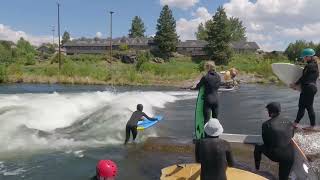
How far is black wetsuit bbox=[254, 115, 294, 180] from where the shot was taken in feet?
23.4

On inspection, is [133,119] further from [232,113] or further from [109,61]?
[109,61]

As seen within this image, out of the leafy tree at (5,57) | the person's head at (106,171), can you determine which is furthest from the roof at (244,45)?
the person's head at (106,171)

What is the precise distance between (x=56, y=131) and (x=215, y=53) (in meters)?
74.1

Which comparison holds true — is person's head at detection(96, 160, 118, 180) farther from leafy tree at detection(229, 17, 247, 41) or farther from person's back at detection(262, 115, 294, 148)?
leafy tree at detection(229, 17, 247, 41)

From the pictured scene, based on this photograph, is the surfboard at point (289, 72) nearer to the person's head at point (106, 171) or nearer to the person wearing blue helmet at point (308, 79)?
the person wearing blue helmet at point (308, 79)

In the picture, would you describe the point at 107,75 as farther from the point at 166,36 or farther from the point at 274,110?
the point at 274,110

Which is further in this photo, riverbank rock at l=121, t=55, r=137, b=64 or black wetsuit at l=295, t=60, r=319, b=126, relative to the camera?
riverbank rock at l=121, t=55, r=137, b=64

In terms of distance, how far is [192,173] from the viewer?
7.38 metres

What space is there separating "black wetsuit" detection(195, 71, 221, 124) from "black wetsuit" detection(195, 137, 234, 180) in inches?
187

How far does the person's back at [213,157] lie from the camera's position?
239 inches

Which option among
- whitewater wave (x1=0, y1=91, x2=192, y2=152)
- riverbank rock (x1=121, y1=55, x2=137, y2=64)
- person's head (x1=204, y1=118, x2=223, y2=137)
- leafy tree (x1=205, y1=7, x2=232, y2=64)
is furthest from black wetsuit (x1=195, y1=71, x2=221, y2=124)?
leafy tree (x1=205, y1=7, x2=232, y2=64)

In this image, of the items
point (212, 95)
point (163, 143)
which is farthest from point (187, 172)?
point (163, 143)

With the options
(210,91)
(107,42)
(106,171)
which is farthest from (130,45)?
(106,171)

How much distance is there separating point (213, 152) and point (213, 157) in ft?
0.25
